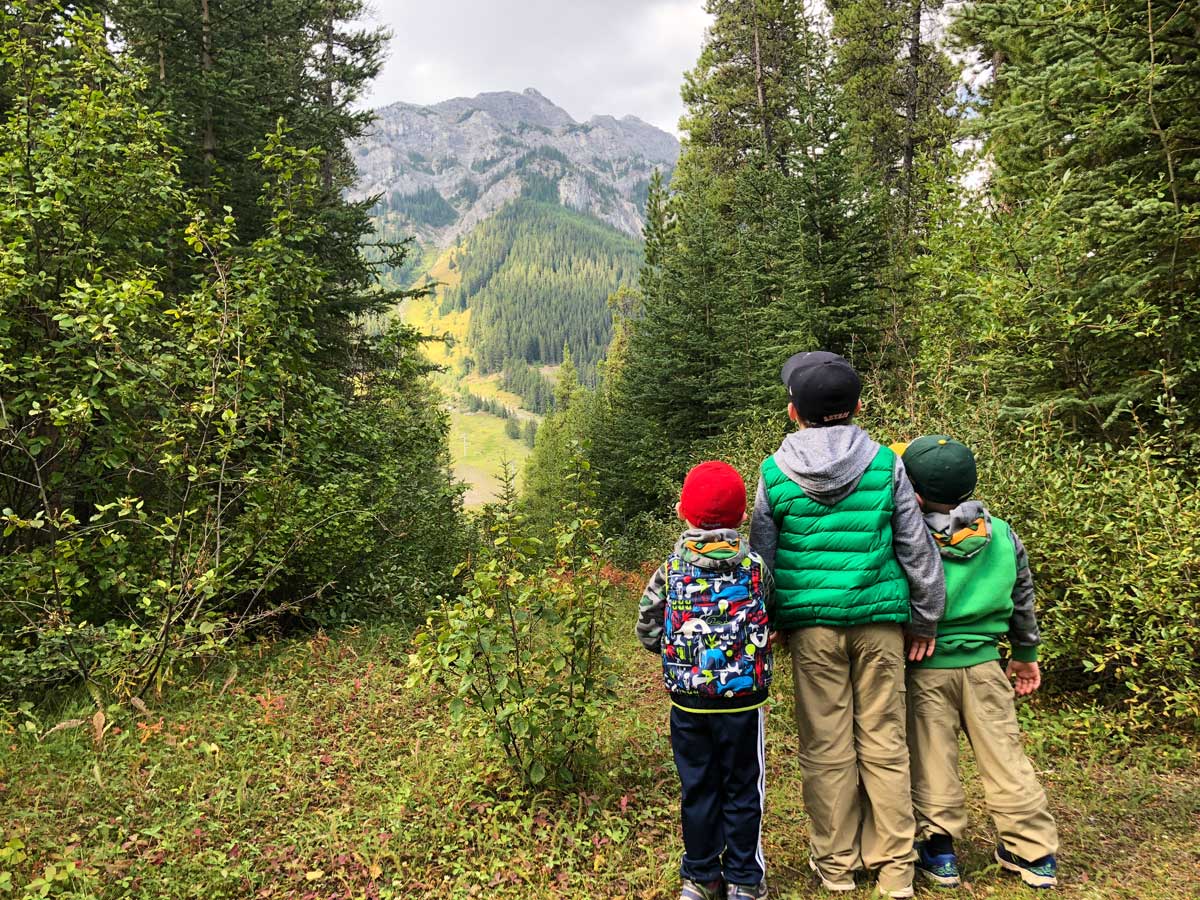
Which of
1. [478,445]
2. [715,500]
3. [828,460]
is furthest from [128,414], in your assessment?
[478,445]

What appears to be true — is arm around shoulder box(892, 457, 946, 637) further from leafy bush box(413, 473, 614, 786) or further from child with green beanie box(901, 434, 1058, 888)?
leafy bush box(413, 473, 614, 786)

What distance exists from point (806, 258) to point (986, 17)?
7.49 meters

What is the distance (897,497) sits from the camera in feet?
9.87

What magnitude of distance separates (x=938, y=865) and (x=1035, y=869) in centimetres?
43

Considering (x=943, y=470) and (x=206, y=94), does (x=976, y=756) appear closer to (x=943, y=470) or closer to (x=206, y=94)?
(x=943, y=470)

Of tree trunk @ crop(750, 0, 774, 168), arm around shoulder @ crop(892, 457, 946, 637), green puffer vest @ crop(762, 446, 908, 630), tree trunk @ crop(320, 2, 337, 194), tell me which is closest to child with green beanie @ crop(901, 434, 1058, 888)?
arm around shoulder @ crop(892, 457, 946, 637)

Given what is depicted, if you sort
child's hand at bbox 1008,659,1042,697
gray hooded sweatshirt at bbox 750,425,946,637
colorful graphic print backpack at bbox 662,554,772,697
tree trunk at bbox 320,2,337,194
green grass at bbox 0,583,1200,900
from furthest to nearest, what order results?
tree trunk at bbox 320,2,337,194, green grass at bbox 0,583,1200,900, child's hand at bbox 1008,659,1042,697, gray hooded sweatshirt at bbox 750,425,946,637, colorful graphic print backpack at bbox 662,554,772,697

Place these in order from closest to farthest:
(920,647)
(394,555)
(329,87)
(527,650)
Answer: (920,647) < (527,650) < (394,555) < (329,87)

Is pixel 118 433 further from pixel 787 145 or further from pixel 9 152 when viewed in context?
pixel 787 145

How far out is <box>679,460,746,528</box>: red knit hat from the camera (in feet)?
9.64

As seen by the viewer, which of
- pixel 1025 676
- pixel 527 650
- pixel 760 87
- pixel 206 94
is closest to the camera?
pixel 1025 676

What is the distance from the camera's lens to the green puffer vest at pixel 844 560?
2.93 m

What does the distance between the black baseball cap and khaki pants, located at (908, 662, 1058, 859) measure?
1.38m

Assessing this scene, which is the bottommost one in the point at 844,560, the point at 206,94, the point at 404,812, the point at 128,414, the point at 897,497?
the point at 404,812
